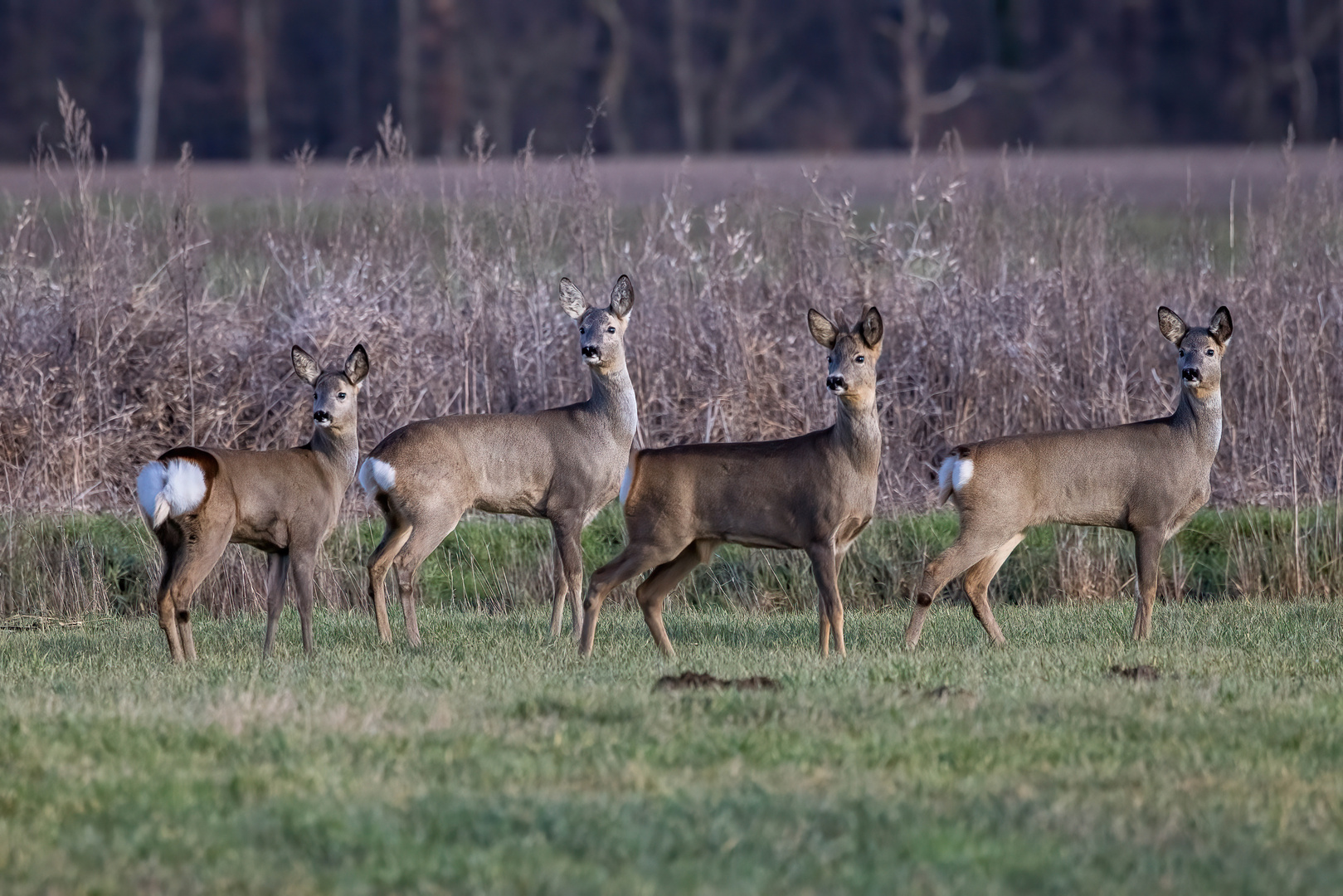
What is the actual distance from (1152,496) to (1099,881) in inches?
188

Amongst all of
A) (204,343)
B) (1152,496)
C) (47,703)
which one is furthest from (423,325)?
(47,703)

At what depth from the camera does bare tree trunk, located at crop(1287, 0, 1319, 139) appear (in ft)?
144

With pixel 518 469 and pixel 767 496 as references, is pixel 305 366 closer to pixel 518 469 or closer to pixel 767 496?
pixel 518 469

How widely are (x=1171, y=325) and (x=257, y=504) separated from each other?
453cm

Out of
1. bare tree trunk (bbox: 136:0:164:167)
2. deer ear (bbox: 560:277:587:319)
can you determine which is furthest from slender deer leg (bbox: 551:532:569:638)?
bare tree trunk (bbox: 136:0:164:167)

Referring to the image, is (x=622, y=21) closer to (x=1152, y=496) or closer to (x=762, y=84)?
(x=762, y=84)

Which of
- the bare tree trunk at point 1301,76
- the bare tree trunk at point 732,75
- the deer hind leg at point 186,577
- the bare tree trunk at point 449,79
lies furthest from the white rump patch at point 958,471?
the bare tree trunk at point 732,75

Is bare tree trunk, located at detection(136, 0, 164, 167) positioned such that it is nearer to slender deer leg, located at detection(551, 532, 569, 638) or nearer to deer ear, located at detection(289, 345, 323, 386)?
deer ear, located at detection(289, 345, 323, 386)

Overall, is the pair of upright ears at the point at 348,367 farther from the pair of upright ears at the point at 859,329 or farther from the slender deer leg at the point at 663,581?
the pair of upright ears at the point at 859,329

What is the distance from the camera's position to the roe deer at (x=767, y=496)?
Result: 886cm

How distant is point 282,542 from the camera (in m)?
9.01

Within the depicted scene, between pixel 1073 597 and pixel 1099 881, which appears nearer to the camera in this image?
pixel 1099 881

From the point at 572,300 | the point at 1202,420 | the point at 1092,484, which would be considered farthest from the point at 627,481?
the point at 1202,420

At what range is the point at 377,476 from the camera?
9586 mm
